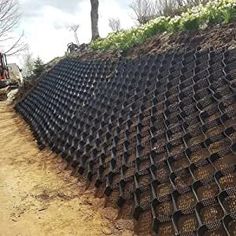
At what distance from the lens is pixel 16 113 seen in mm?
14734

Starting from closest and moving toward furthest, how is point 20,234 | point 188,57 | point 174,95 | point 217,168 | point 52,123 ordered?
point 217,168 → point 20,234 → point 174,95 → point 188,57 → point 52,123

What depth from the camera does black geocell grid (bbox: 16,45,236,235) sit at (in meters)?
4.47

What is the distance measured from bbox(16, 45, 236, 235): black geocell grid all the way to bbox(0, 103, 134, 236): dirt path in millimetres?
278

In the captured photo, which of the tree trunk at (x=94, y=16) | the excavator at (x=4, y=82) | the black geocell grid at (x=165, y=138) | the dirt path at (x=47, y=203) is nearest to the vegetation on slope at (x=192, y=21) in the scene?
the black geocell grid at (x=165, y=138)

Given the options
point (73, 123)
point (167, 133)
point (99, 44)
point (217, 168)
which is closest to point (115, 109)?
point (73, 123)

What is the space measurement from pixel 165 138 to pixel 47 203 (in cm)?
206

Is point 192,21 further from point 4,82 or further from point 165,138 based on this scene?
point 4,82

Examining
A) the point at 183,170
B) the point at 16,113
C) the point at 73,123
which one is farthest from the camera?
the point at 16,113

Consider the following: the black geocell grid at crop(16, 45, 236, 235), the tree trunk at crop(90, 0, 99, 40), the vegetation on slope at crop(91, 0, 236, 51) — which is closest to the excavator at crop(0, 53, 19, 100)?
the tree trunk at crop(90, 0, 99, 40)

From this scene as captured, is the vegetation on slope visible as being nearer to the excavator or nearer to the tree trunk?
the excavator

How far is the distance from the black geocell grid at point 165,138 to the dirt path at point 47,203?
0.91 ft

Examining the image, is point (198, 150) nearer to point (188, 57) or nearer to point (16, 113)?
point (188, 57)

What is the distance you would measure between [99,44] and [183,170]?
10.6m

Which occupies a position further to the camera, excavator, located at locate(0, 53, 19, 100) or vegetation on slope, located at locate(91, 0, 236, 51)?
excavator, located at locate(0, 53, 19, 100)
